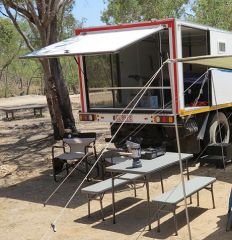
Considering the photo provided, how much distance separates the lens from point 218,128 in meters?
9.16

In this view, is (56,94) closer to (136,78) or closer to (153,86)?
(136,78)

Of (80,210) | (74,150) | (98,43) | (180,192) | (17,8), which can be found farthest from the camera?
(17,8)

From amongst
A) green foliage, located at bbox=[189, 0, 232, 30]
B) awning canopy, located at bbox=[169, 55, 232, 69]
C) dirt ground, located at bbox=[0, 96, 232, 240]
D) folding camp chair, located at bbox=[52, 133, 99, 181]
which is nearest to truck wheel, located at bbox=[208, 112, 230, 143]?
dirt ground, located at bbox=[0, 96, 232, 240]

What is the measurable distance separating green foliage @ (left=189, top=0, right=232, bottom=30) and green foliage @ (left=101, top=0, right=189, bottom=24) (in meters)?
0.96

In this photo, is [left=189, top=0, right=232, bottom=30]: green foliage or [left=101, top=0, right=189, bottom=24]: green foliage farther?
[left=189, top=0, right=232, bottom=30]: green foliage

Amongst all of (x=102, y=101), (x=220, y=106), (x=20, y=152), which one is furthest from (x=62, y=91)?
(x=220, y=106)

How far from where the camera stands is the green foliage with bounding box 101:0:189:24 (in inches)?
779

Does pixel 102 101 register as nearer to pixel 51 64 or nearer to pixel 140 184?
pixel 140 184

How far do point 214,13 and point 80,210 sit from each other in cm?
1870

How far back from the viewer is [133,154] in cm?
575

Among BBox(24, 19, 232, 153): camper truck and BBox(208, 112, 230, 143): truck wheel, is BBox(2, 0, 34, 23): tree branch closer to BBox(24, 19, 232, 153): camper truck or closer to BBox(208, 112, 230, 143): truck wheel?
BBox(24, 19, 232, 153): camper truck

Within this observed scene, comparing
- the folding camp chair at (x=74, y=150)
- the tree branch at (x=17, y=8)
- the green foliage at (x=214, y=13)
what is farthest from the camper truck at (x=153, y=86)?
the green foliage at (x=214, y=13)

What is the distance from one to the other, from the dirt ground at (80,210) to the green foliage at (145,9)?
436 inches

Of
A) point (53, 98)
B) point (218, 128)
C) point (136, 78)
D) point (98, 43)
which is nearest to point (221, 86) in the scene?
point (218, 128)
